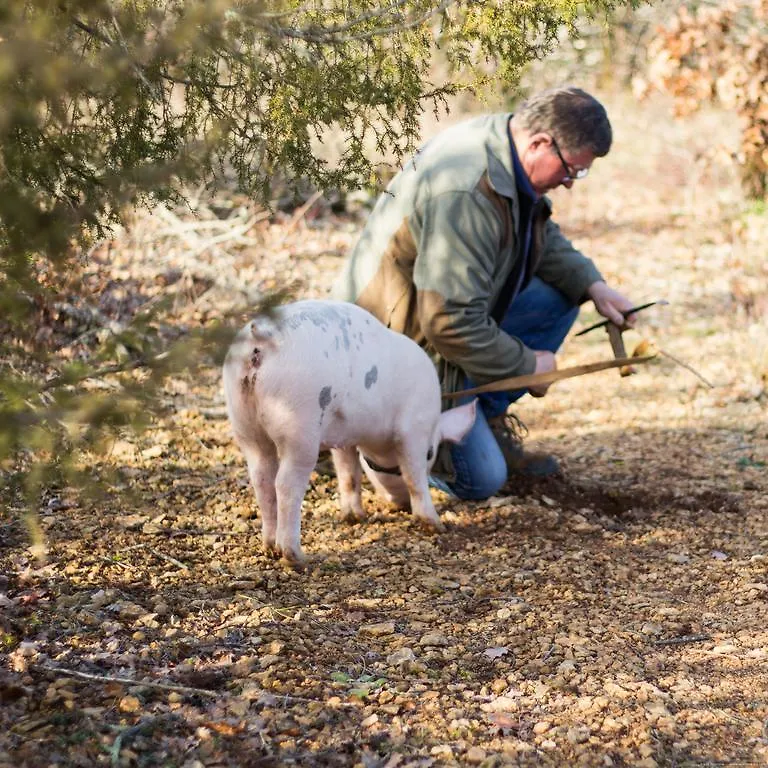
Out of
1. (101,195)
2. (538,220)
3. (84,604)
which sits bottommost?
(84,604)

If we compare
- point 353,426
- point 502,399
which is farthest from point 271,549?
point 502,399

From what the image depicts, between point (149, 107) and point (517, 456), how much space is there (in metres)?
2.77

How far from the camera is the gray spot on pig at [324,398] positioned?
3244 mm

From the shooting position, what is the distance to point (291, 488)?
329 centimetres

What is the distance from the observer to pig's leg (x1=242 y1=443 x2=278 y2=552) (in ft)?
11.3

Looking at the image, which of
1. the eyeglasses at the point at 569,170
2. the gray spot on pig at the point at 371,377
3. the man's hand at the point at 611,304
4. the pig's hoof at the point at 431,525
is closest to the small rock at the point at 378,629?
the gray spot on pig at the point at 371,377

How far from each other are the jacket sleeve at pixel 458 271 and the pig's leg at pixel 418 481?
517 millimetres

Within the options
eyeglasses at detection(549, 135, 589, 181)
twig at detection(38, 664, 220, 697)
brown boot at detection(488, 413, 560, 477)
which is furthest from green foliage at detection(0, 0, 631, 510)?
brown boot at detection(488, 413, 560, 477)

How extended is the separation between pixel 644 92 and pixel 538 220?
496 centimetres

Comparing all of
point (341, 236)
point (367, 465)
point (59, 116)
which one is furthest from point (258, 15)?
point (341, 236)

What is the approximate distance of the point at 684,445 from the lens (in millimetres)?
5320

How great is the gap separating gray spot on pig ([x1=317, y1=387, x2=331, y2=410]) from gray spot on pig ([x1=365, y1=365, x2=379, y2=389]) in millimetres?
228

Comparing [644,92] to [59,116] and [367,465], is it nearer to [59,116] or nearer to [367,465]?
[367,465]

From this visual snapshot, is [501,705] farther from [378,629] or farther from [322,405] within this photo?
[322,405]
